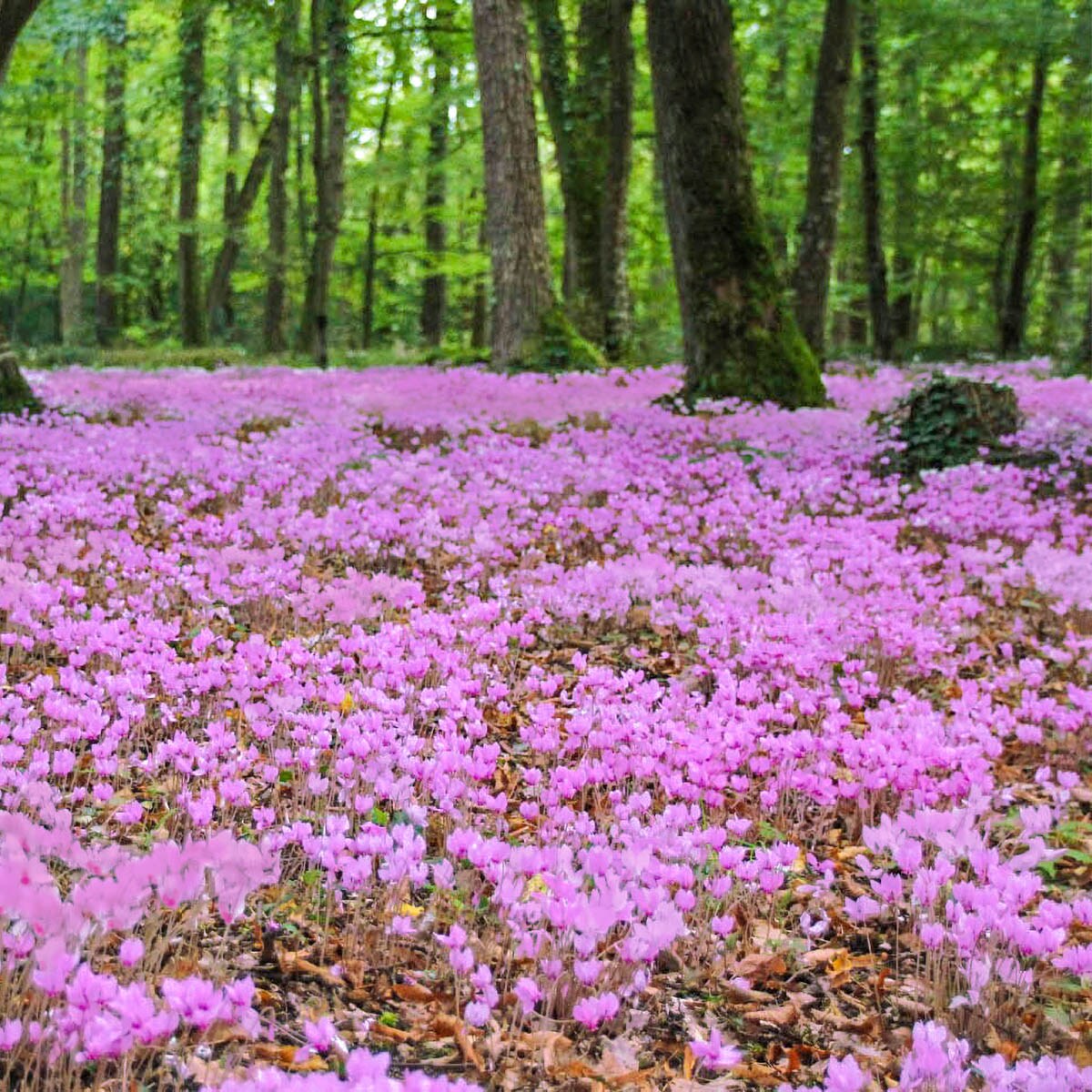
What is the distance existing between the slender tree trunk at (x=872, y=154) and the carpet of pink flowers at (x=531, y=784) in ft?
44.7

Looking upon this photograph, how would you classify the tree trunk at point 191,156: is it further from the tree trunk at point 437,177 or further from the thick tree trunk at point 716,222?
the thick tree trunk at point 716,222

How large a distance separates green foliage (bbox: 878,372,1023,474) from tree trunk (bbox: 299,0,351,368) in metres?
12.1

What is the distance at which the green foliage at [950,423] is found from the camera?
363 inches

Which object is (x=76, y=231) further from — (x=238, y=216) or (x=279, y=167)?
(x=279, y=167)

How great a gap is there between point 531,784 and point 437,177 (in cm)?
2755

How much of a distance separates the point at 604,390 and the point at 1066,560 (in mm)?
7600

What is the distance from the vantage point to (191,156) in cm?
2364

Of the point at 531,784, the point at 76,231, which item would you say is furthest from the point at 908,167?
the point at 531,784

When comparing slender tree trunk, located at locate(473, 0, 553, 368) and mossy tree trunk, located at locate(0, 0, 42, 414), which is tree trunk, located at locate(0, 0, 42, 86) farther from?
slender tree trunk, located at locate(473, 0, 553, 368)

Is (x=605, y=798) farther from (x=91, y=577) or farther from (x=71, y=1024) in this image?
(x=91, y=577)

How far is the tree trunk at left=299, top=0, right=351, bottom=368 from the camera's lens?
1745 centimetres

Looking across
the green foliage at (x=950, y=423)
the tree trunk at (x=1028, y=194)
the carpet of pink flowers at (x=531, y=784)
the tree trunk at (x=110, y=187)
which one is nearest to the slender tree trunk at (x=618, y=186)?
the tree trunk at (x=1028, y=194)

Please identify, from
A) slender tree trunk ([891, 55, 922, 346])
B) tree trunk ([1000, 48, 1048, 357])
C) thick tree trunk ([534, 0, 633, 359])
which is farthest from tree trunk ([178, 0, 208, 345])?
tree trunk ([1000, 48, 1048, 357])

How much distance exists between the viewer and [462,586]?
20.1 ft
